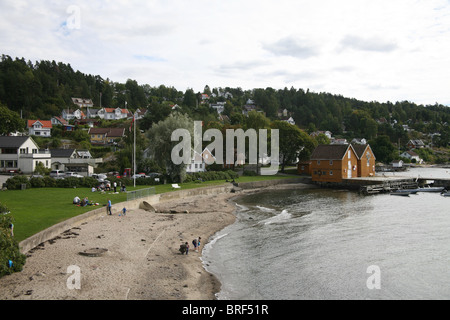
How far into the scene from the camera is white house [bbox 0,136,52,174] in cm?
6000

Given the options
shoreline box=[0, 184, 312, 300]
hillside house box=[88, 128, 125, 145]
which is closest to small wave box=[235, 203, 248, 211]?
shoreline box=[0, 184, 312, 300]

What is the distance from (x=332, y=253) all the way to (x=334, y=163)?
47.2 metres

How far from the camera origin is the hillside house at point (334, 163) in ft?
230

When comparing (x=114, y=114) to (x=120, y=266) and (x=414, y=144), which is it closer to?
(x=120, y=266)

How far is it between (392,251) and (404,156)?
133 m

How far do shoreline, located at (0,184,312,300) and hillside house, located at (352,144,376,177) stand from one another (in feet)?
164

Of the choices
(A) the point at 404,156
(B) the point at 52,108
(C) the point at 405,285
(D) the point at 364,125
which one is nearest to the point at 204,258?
(C) the point at 405,285

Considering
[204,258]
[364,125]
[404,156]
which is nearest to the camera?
[204,258]

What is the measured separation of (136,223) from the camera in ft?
105

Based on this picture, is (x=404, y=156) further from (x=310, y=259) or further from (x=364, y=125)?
(x=310, y=259)

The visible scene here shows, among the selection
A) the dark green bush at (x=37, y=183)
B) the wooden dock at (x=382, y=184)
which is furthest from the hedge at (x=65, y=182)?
the wooden dock at (x=382, y=184)

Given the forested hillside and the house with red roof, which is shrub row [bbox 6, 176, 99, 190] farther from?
the house with red roof
